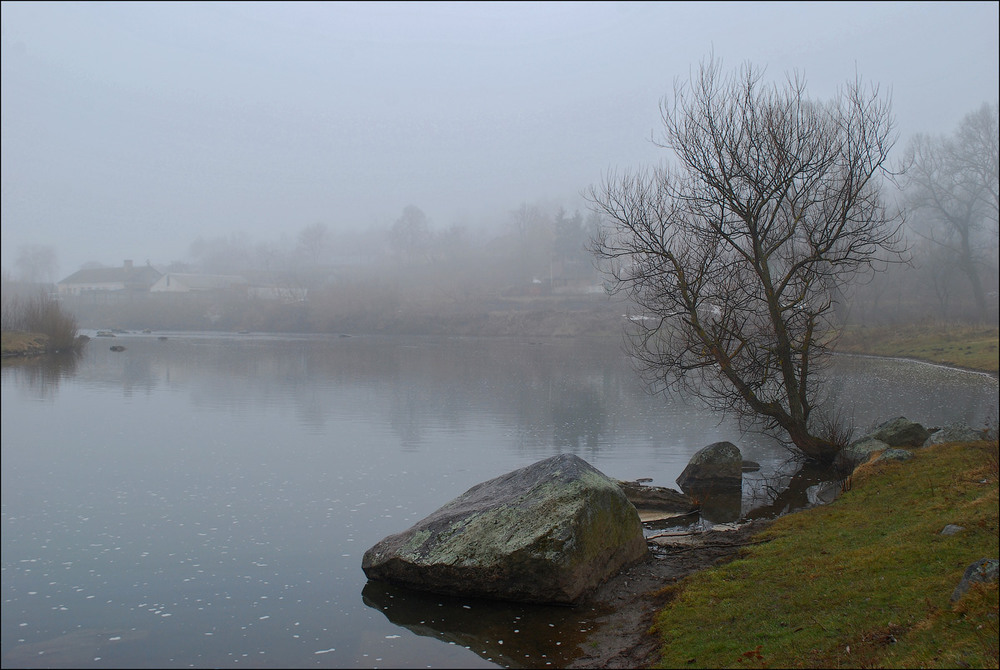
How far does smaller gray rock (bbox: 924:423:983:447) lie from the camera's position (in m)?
15.3

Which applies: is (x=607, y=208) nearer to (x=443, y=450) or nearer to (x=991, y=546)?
(x=443, y=450)

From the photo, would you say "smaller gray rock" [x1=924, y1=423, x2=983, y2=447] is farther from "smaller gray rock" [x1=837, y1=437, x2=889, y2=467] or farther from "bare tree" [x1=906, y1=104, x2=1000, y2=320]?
"bare tree" [x1=906, y1=104, x2=1000, y2=320]

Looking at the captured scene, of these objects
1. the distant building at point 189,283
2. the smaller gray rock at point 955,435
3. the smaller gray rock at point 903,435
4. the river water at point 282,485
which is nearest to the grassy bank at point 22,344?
the river water at point 282,485

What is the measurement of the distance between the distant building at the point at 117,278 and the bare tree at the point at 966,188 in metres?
89.3

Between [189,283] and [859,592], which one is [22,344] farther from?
[189,283]

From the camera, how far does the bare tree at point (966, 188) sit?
2184 inches

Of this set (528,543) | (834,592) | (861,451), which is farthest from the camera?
(861,451)

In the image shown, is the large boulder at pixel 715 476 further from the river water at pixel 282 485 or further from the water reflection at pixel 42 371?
the water reflection at pixel 42 371

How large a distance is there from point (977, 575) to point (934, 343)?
50431 millimetres

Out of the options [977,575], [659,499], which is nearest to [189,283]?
[659,499]

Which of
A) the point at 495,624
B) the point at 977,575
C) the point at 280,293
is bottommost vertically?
the point at 495,624

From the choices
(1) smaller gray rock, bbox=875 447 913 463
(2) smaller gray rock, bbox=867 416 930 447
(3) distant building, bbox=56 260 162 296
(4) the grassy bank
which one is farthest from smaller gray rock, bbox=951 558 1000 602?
(3) distant building, bbox=56 260 162 296

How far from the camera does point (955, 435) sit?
15.6 meters

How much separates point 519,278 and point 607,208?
103011 mm
